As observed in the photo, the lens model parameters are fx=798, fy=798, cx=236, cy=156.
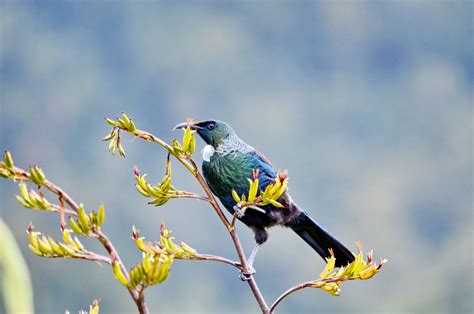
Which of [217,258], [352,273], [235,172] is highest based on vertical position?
[235,172]

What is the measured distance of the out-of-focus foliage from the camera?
3.41 feet

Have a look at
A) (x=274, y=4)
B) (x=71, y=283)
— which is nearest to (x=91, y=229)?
(x=71, y=283)

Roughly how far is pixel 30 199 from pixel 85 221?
12cm

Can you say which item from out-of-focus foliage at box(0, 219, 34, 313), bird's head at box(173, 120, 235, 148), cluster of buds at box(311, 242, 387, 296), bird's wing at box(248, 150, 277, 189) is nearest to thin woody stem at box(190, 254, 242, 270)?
cluster of buds at box(311, 242, 387, 296)

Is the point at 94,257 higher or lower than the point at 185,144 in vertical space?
lower

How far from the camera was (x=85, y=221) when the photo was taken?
35.8 inches

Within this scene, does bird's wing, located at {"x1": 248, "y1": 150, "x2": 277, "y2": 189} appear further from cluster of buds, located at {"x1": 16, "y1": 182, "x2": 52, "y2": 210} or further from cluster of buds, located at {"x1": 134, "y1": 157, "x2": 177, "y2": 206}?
cluster of buds, located at {"x1": 16, "y1": 182, "x2": 52, "y2": 210}

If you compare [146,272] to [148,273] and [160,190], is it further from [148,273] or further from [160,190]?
[160,190]

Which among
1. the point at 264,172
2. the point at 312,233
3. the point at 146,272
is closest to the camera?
the point at 146,272

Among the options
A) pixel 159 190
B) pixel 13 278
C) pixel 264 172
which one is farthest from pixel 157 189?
pixel 264 172

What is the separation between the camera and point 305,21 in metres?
26.2

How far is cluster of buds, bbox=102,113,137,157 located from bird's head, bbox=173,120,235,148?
0.79 m

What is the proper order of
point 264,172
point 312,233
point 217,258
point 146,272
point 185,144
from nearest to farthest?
1. point 146,272
2. point 217,258
3. point 185,144
4. point 264,172
5. point 312,233

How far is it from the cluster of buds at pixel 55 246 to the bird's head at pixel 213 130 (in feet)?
3.16
